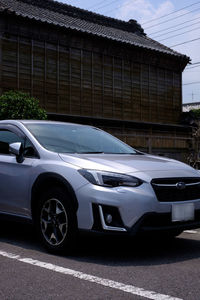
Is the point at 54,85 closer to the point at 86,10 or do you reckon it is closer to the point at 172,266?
the point at 86,10

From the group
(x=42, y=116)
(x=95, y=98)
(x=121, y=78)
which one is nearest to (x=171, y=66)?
Answer: (x=121, y=78)

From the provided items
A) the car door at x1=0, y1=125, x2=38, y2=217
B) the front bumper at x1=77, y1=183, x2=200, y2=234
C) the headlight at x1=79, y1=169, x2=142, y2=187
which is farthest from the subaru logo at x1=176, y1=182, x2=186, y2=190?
the car door at x1=0, y1=125, x2=38, y2=217

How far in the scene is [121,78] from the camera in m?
22.6

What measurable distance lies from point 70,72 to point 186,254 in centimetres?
1598

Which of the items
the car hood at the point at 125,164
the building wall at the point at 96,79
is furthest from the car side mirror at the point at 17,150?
the building wall at the point at 96,79

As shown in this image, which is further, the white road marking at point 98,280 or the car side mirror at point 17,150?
the car side mirror at point 17,150

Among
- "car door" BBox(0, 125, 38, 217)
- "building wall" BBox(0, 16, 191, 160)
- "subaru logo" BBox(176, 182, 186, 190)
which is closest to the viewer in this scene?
"subaru logo" BBox(176, 182, 186, 190)

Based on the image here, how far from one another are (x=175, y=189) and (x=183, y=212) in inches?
9.9

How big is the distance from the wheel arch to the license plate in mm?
1009

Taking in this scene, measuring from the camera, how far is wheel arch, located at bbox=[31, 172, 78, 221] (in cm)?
483

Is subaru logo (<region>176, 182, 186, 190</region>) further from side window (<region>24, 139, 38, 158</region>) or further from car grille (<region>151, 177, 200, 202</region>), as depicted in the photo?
side window (<region>24, 139, 38, 158</region>)

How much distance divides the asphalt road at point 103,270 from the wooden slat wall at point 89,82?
1350 centimetres

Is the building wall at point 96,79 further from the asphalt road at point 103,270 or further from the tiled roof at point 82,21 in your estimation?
the asphalt road at point 103,270

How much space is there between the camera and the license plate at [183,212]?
4785 mm
